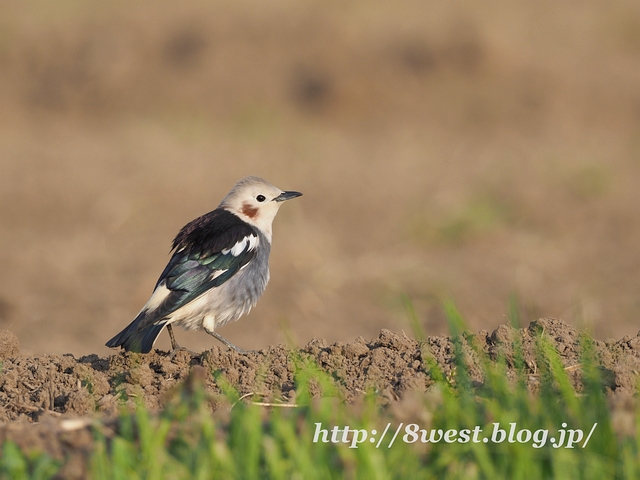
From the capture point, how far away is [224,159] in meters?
16.3

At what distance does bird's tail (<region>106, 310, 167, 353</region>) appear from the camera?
571cm

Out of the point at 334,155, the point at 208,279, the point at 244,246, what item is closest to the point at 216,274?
the point at 208,279

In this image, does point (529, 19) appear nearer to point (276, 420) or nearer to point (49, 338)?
point (49, 338)

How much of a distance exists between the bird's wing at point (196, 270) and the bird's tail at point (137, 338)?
46mm

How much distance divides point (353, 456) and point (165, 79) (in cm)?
1833

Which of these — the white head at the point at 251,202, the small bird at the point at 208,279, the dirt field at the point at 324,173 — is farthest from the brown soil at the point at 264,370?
the white head at the point at 251,202

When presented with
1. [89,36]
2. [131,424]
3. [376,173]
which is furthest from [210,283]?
[89,36]

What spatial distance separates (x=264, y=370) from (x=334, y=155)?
11.7 metres

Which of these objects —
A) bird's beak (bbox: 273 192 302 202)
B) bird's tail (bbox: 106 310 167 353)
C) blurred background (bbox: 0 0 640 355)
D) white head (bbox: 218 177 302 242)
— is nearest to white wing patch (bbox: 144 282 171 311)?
bird's tail (bbox: 106 310 167 353)

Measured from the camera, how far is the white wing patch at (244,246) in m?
6.51

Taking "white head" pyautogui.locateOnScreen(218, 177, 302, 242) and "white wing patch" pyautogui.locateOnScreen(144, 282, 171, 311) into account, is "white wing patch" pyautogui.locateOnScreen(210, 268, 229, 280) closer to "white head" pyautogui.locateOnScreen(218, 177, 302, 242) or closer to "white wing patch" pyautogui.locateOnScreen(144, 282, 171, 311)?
"white wing patch" pyautogui.locateOnScreen(144, 282, 171, 311)

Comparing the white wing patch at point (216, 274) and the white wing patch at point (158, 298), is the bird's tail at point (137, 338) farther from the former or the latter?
the white wing patch at point (216, 274)

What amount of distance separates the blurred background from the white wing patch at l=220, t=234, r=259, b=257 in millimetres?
1472

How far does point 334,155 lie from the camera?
16859 mm
